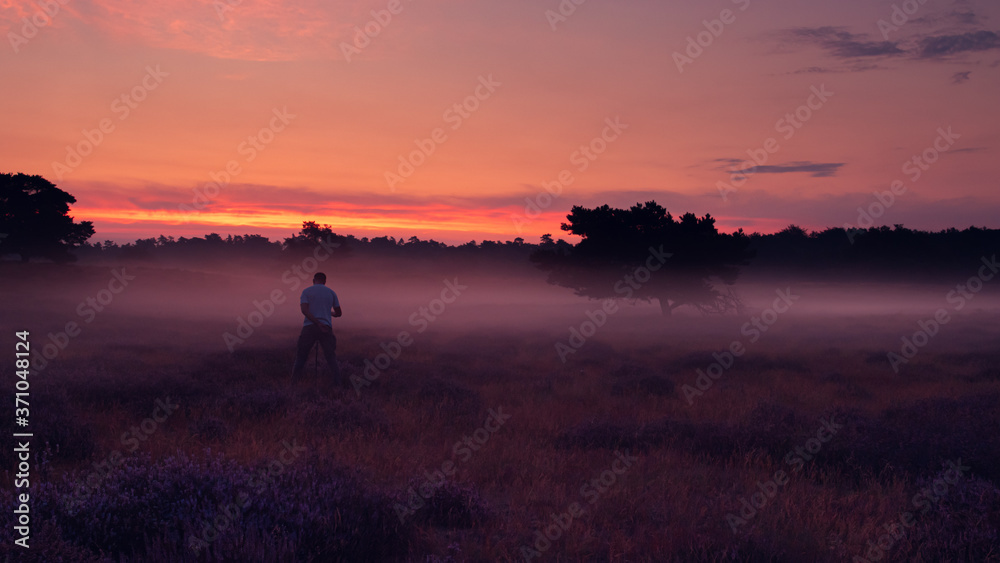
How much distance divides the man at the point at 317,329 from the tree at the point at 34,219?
50748 millimetres

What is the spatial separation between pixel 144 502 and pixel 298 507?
0.94m

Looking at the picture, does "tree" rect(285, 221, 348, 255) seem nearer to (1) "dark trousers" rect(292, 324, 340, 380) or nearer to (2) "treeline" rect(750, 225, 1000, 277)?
(2) "treeline" rect(750, 225, 1000, 277)

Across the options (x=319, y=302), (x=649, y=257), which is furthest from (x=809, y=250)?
(x=319, y=302)

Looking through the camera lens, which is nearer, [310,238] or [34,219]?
[34,219]

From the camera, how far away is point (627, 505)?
14.0 ft

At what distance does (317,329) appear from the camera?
990 cm

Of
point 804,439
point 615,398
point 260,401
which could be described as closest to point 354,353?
point 260,401

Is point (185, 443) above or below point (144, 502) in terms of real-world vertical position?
below

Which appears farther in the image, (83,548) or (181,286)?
(181,286)

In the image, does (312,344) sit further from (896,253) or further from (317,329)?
(896,253)

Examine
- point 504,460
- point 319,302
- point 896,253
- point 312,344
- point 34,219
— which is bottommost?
point 504,460

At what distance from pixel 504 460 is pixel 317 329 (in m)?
5.58

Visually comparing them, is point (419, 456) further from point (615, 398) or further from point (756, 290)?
point (756, 290)

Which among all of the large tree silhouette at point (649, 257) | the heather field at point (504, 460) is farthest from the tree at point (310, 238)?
the heather field at point (504, 460)
